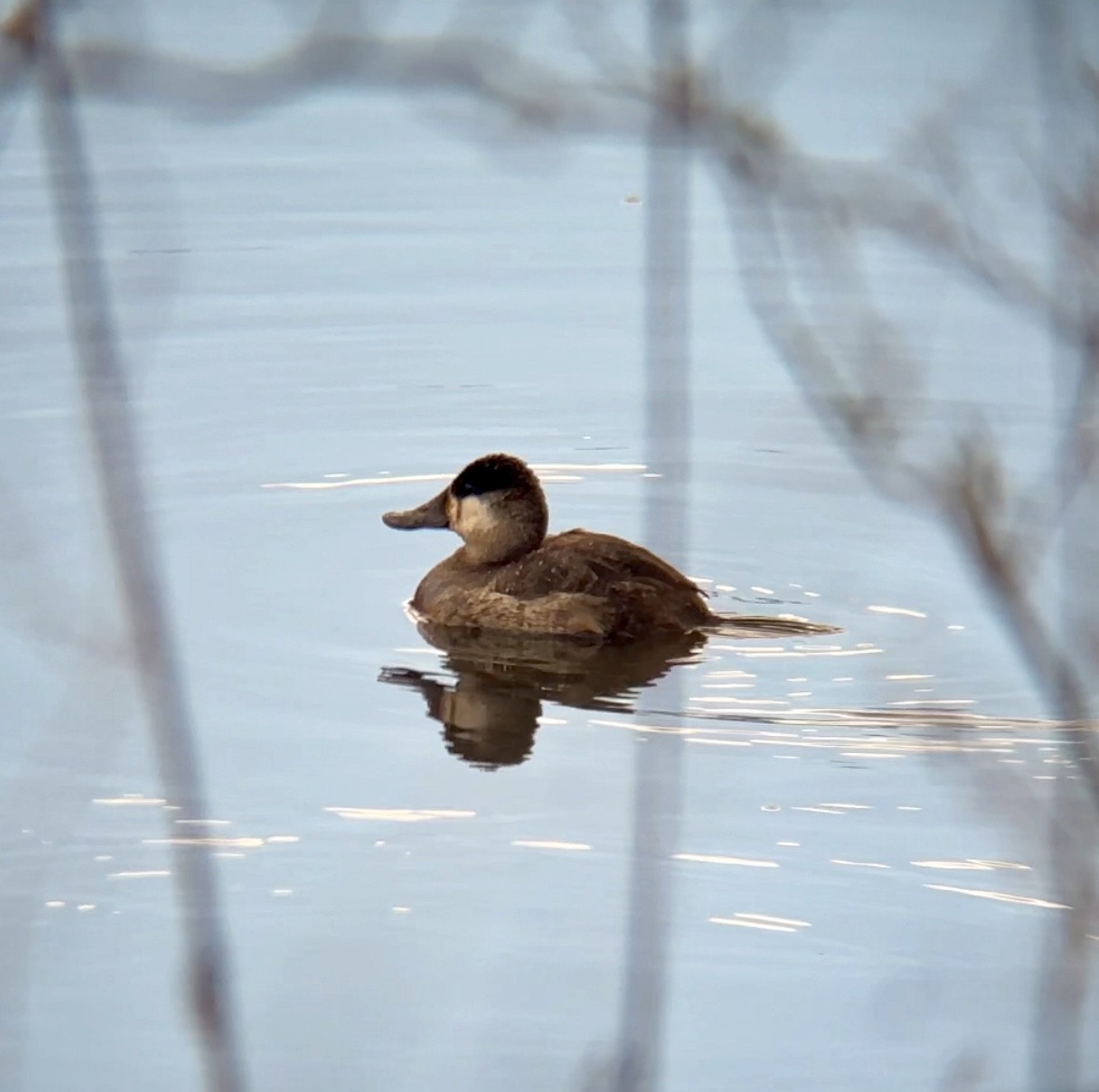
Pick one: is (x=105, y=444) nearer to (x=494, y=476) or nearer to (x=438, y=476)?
(x=494, y=476)

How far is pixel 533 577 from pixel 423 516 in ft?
2.07

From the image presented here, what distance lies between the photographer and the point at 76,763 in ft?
19.1

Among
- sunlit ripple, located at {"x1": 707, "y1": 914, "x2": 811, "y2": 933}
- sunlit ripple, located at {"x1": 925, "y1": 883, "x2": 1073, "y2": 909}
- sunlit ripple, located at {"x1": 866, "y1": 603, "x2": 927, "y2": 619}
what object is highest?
sunlit ripple, located at {"x1": 866, "y1": 603, "x2": 927, "y2": 619}

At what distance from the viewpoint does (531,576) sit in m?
7.14

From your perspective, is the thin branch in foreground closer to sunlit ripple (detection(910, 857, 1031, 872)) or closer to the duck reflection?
sunlit ripple (detection(910, 857, 1031, 872))

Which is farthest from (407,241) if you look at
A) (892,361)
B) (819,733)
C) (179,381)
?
(892,361)

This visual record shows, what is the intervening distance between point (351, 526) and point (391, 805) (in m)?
2.40

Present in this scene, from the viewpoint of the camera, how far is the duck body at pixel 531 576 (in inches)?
272

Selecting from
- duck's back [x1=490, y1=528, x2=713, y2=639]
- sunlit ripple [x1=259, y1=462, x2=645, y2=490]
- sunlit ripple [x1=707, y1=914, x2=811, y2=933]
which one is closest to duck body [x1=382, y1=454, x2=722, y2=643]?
duck's back [x1=490, y1=528, x2=713, y2=639]

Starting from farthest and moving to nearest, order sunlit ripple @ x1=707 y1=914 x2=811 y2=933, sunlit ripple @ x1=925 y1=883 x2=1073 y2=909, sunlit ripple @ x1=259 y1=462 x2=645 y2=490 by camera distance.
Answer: sunlit ripple @ x1=259 y1=462 x2=645 y2=490, sunlit ripple @ x1=925 y1=883 x2=1073 y2=909, sunlit ripple @ x1=707 y1=914 x2=811 y2=933

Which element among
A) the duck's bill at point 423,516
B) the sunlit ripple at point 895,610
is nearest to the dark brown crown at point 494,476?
the duck's bill at point 423,516

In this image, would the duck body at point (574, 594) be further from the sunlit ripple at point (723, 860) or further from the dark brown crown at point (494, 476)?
the sunlit ripple at point (723, 860)

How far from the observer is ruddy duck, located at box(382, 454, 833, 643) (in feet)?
22.6

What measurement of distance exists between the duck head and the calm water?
1.00 feet
